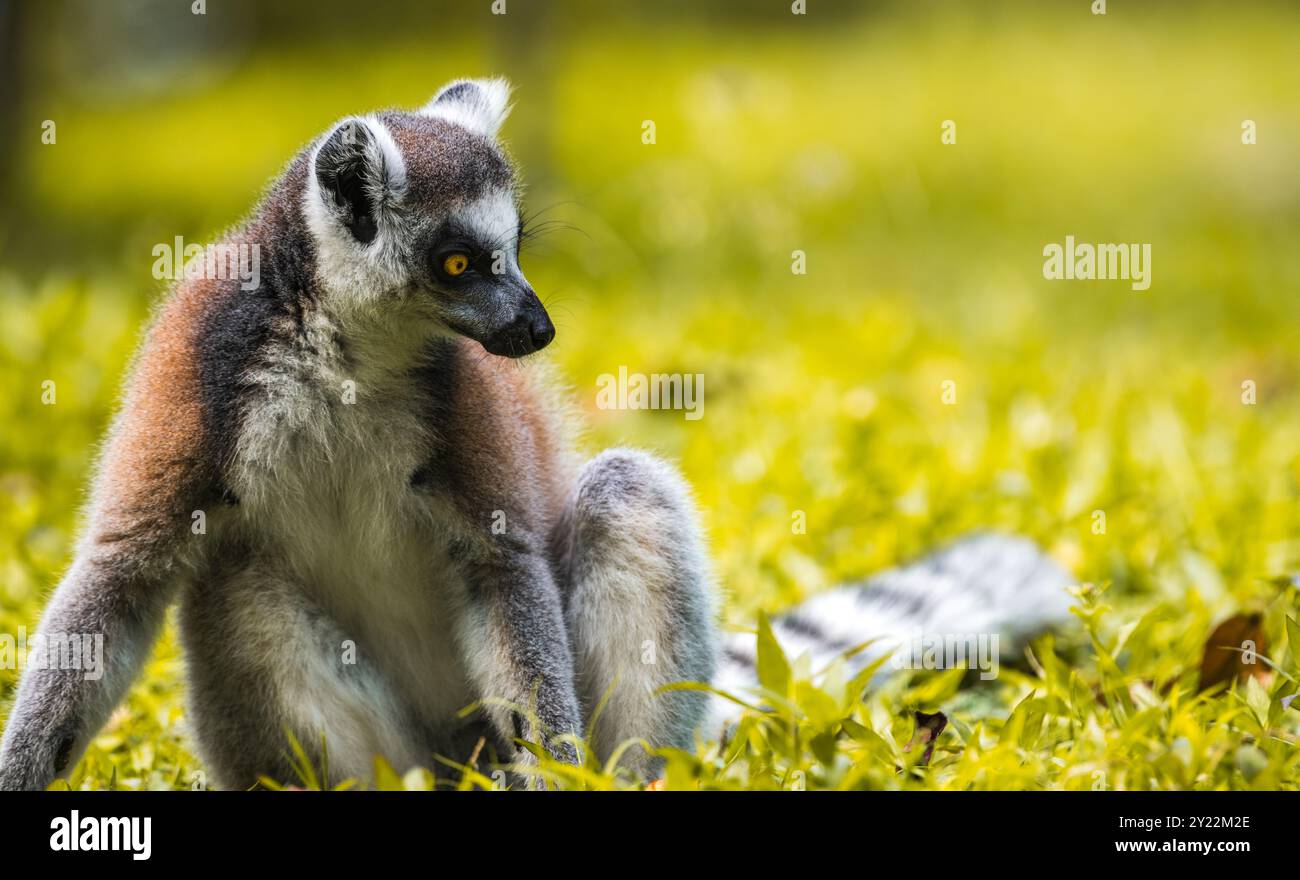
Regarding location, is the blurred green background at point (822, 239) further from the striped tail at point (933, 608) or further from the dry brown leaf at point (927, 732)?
the dry brown leaf at point (927, 732)

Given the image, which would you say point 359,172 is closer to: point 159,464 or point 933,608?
point 159,464

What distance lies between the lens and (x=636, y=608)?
11.2ft

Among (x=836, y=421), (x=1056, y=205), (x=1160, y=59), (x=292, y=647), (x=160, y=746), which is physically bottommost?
(x=160, y=746)

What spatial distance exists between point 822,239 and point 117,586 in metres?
7.96

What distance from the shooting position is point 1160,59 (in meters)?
14.9

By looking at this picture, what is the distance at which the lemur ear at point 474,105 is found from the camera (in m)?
3.56

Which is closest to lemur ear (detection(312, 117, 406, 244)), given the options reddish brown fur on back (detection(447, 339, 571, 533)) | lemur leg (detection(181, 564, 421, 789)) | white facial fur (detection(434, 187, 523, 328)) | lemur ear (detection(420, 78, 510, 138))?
white facial fur (detection(434, 187, 523, 328))

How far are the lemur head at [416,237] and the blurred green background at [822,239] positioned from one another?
1565mm

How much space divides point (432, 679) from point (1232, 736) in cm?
197

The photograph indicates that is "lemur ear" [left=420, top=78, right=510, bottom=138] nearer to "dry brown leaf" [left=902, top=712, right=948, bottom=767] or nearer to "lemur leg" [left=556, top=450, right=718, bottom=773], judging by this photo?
"lemur leg" [left=556, top=450, right=718, bottom=773]

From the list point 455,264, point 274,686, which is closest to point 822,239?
point 455,264

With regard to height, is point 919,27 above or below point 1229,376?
above

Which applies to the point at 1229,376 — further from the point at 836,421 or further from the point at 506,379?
the point at 506,379
